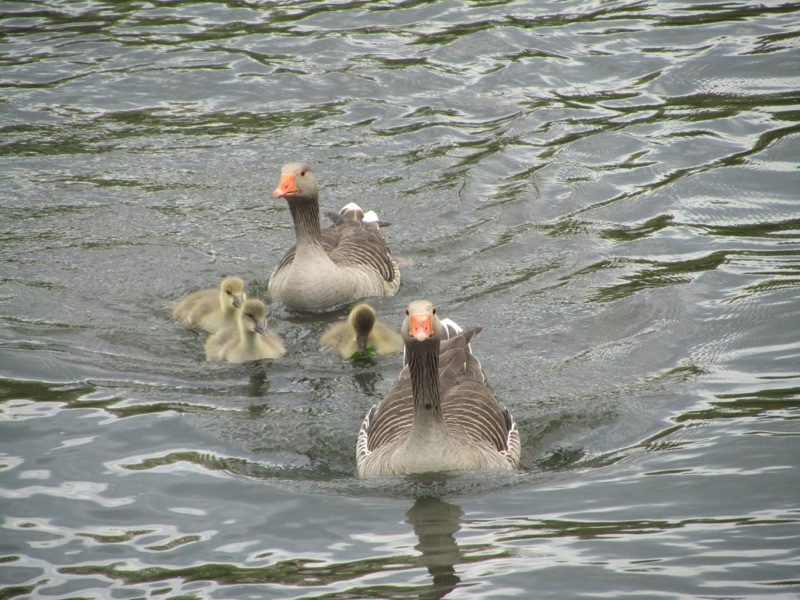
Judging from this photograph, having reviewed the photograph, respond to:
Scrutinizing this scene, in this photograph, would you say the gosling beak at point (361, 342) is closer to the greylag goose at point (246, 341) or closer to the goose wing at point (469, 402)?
the greylag goose at point (246, 341)

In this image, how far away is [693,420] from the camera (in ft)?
24.8

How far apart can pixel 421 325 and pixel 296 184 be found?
411 cm

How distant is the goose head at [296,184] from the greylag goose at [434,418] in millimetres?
2903

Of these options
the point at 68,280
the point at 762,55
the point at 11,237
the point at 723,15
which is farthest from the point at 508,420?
the point at 723,15

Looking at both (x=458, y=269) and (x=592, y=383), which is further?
(x=458, y=269)

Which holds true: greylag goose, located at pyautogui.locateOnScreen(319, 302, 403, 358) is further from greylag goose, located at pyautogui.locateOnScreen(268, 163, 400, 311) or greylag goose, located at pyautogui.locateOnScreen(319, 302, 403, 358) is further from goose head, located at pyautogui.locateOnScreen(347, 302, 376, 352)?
greylag goose, located at pyautogui.locateOnScreen(268, 163, 400, 311)

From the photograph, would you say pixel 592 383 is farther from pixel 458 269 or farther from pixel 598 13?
pixel 598 13

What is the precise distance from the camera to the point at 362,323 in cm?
898

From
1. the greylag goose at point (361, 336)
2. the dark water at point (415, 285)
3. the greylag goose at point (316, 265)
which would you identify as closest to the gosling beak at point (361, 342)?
the greylag goose at point (361, 336)

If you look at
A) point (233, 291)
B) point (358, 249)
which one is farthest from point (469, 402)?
point (358, 249)

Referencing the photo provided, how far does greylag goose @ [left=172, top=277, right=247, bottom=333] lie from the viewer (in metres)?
9.61

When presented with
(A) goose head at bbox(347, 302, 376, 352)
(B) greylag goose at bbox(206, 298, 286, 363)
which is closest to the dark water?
(B) greylag goose at bbox(206, 298, 286, 363)

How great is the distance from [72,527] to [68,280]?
466 centimetres

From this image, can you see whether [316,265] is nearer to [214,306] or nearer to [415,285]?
[415,285]
